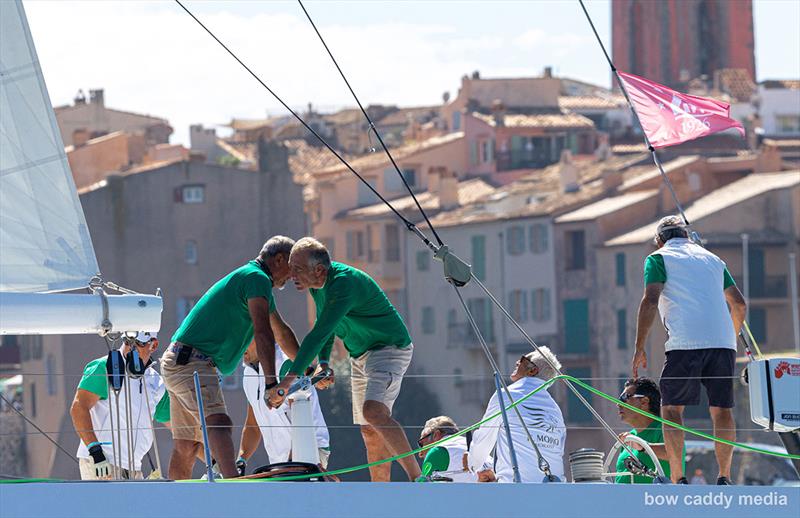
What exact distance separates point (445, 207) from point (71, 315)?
172 feet

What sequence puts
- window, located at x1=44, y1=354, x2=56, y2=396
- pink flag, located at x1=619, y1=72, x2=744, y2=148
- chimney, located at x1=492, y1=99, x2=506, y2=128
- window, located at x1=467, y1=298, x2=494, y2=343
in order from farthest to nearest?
chimney, located at x1=492, y1=99, x2=506, y2=128, window, located at x1=467, y1=298, x2=494, y2=343, window, located at x1=44, y1=354, x2=56, y2=396, pink flag, located at x1=619, y1=72, x2=744, y2=148

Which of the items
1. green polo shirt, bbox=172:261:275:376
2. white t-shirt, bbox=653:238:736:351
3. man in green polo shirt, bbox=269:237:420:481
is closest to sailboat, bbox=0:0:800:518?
green polo shirt, bbox=172:261:275:376

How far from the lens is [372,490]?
7.67 meters

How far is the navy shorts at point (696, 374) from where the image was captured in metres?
9.09

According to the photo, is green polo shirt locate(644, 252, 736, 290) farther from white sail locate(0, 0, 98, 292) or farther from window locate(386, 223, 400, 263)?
window locate(386, 223, 400, 263)

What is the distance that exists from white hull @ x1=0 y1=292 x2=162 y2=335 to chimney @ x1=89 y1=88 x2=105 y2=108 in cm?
6372

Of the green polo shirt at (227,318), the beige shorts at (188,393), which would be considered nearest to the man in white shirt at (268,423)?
the beige shorts at (188,393)

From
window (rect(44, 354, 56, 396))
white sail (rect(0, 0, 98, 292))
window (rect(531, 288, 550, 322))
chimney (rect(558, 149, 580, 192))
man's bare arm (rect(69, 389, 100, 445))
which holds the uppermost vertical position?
chimney (rect(558, 149, 580, 192))

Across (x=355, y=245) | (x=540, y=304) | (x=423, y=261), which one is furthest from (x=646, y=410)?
(x=355, y=245)

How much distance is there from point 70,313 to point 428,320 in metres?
50.2

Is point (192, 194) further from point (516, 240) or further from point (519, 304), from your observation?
point (519, 304)

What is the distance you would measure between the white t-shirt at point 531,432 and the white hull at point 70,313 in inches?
62.3

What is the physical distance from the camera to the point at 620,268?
52.9 metres

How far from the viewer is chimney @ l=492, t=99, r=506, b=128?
67.4 m
